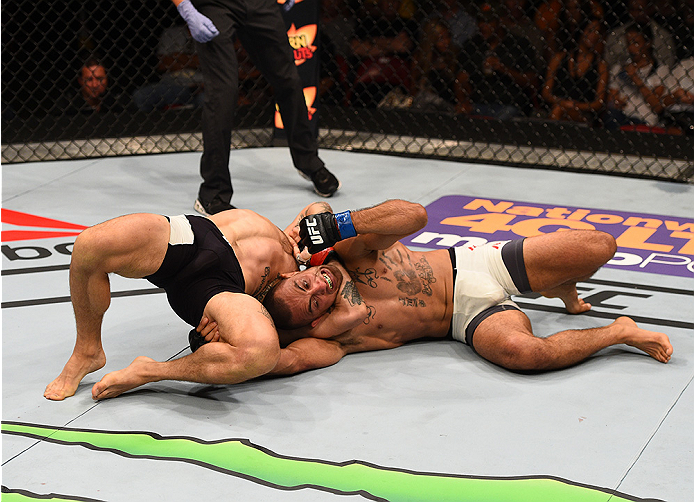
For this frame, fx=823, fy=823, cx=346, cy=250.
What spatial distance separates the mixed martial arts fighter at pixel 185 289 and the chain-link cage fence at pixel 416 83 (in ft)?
7.23

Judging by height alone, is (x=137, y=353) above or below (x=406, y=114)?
below

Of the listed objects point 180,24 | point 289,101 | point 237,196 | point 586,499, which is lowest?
point 586,499

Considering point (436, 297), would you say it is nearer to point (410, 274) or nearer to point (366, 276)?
point (410, 274)

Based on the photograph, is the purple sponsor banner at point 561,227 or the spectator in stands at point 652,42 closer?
the purple sponsor banner at point 561,227

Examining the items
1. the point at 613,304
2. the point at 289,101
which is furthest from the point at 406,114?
the point at 613,304

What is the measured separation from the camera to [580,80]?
4320 millimetres

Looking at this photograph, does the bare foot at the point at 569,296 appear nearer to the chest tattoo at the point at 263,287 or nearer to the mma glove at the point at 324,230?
the mma glove at the point at 324,230

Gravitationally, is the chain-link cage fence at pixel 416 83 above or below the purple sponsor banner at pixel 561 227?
above

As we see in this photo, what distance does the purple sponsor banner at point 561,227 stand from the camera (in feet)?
8.91

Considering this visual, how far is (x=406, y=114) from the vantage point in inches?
182

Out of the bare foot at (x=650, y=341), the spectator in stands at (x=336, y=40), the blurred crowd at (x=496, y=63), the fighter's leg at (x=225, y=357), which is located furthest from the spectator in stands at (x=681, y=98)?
the fighter's leg at (x=225, y=357)

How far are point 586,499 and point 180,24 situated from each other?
4319 mm

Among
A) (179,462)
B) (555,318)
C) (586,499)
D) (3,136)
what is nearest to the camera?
(586,499)

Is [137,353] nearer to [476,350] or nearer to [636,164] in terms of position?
[476,350]
